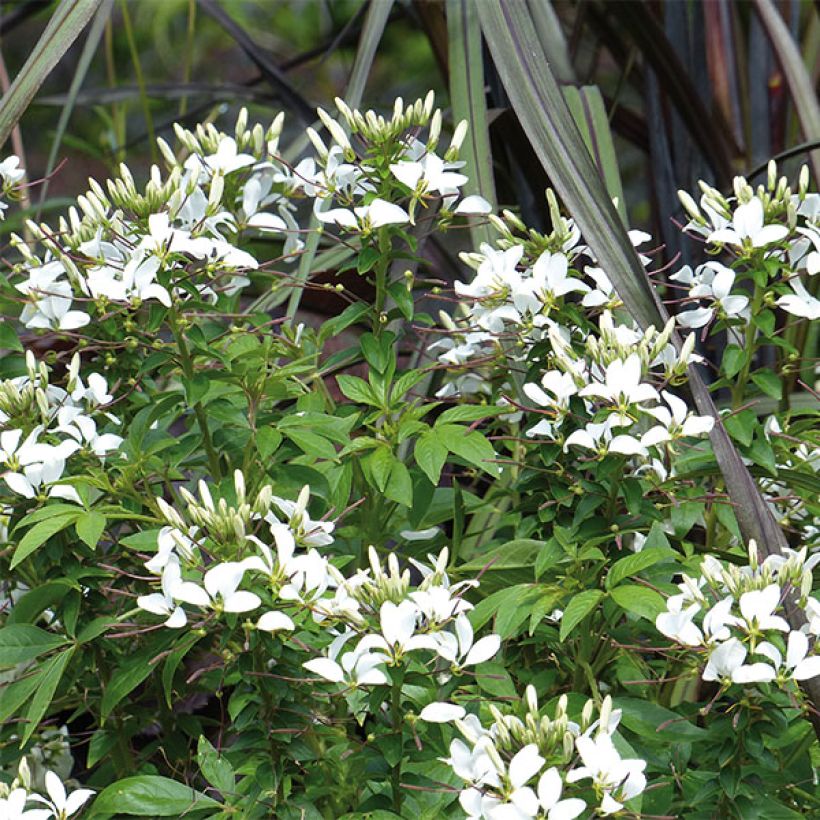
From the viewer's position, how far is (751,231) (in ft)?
3.52

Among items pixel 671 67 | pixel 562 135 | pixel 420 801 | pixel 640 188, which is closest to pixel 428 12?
pixel 671 67

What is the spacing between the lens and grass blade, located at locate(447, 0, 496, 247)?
1.41m

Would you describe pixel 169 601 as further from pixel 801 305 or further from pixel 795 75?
pixel 795 75

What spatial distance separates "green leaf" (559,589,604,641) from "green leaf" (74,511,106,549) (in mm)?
391

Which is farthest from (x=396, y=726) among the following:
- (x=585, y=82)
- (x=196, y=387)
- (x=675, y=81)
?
(x=585, y=82)

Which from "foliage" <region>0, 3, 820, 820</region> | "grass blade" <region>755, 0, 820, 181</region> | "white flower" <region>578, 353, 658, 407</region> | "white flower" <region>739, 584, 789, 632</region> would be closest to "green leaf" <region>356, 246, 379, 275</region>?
"foliage" <region>0, 3, 820, 820</region>

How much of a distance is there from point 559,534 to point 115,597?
0.46 m

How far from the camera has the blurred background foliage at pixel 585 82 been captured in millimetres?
1681

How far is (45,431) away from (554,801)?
0.58m

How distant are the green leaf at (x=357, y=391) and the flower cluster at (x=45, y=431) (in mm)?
222

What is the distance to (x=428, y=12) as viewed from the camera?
2111mm

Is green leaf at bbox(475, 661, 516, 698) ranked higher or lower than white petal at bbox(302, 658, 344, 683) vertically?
lower

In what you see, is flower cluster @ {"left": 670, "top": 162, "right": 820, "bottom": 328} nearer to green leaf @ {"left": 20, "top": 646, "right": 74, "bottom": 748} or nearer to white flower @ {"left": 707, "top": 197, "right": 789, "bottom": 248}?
white flower @ {"left": 707, "top": 197, "right": 789, "bottom": 248}

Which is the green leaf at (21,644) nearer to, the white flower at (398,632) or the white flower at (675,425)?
the white flower at (398,632)
